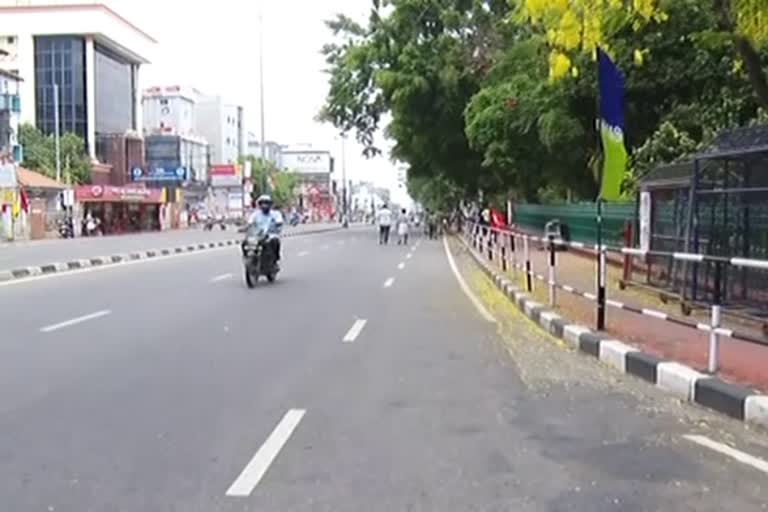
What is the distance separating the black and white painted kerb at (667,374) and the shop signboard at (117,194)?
58069 mm

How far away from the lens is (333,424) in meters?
6.71

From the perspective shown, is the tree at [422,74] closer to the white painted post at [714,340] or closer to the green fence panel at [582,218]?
the green fence panel at [582,218]

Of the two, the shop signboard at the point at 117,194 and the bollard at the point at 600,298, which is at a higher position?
the shop signboard at the point at 117,194

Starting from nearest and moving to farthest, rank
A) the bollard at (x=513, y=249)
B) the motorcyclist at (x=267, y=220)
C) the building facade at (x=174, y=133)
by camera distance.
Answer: the motorcyclist at (x=267, y=220) → the bollard at (x=513, y=249) → the building facade at (x=174, y=133)

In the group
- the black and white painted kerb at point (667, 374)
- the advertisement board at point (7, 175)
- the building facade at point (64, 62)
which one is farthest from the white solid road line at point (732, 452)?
the building facade at point (64, 62)

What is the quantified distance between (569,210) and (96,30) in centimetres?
6642

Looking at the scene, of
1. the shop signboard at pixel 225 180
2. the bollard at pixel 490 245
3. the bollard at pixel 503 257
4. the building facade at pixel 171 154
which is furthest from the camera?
the shop signboard at pixel 225 180

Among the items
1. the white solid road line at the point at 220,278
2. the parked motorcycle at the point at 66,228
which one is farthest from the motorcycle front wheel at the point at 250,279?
the parked motorcycle at the point at 66,228

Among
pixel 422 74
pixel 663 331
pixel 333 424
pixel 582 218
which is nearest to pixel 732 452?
pixel 333 424

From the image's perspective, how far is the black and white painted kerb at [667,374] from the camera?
22.8 ft

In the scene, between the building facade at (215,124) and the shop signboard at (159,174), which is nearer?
the shop signboard at (159,174)

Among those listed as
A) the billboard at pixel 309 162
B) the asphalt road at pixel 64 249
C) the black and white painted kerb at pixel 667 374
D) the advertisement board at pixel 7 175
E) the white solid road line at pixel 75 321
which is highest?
the billboard at pixel 309 162

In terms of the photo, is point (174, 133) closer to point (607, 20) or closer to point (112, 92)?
point (112, 92)

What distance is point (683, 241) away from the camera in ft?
44.0
